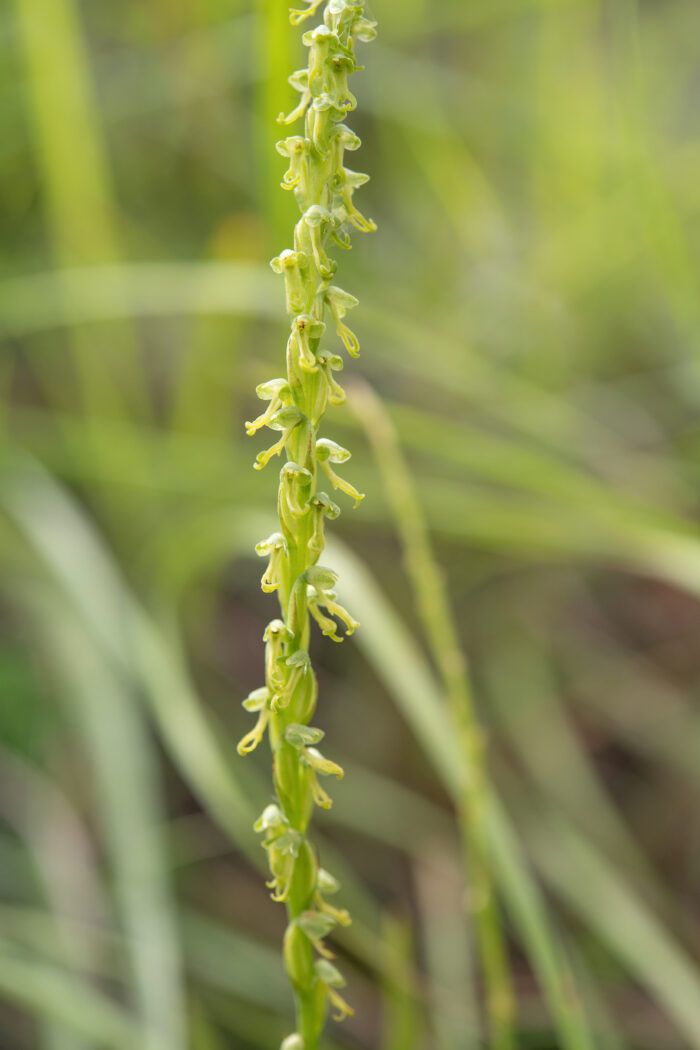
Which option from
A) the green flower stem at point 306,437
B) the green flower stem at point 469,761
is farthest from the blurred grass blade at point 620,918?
the green flower stem at point 306,437

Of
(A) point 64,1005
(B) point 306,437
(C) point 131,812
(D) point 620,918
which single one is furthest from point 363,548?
(B) point 306,437

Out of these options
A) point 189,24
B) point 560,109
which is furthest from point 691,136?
point 189,24

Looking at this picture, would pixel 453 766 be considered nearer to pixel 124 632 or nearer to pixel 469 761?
pixel 469 761

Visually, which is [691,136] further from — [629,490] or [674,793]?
[674,793]

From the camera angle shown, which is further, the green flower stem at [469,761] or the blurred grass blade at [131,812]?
the blurred grass blade at [131,812]

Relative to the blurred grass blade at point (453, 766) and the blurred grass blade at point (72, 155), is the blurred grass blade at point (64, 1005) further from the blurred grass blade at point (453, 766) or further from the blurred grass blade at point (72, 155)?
the blurred grass blade at point (72, 155)

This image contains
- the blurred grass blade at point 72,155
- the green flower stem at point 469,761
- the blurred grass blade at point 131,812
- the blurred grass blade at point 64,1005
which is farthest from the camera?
the blurred grass blade at point 72,155

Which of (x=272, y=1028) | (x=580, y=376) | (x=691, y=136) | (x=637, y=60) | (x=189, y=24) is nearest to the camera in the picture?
(x=272, y=1028)
